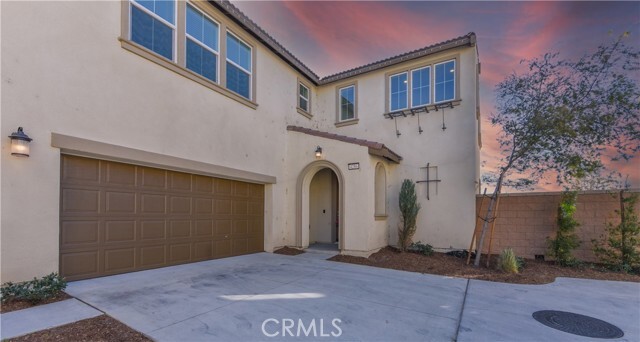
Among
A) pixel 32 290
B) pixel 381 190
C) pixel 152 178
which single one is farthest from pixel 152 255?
pixel 381 190

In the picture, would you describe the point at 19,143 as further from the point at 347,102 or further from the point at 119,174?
the point at 347,102

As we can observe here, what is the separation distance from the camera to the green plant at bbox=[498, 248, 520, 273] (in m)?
7.11

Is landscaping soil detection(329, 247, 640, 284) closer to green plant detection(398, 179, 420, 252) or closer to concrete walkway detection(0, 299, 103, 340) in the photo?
green plant detection(398, 179, 420, 252)

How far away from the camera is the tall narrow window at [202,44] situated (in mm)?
7632

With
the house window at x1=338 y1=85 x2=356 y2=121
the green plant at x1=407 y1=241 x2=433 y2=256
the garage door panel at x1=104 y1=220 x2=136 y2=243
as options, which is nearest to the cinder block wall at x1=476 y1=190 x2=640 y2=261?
the green plant at x1=407 y1=241 x2=433 y2=256

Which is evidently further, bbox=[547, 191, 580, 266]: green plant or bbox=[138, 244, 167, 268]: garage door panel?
bbox=[547, 191, 580, 266]: green plant

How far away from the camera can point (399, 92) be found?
1106 centimetres

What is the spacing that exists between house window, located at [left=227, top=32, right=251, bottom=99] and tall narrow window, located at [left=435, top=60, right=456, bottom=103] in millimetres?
6451

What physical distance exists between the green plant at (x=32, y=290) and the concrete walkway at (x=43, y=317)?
0.23 meters

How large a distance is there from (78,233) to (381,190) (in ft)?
27.2

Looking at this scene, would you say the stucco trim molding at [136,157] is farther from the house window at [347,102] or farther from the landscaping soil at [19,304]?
the house window at [347,102]

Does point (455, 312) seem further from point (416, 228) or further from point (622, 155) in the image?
point (622, 155)

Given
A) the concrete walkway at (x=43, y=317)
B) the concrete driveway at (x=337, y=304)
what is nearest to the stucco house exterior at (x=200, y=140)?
the concrete walkway at (x=43, y=317)

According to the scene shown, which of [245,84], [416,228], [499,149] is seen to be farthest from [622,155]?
[245,84]
